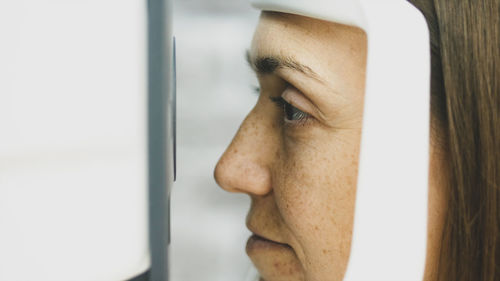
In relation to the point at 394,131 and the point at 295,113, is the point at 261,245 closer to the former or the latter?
the point at 295,113

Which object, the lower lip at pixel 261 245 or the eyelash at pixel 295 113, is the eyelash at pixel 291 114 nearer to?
the eyelash at pixel 295 113

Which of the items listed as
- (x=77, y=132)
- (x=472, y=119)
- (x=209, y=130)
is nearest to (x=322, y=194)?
(x=472, y=119)

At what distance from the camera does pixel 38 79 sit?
0.28 m

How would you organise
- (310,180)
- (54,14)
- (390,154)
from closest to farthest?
1. (54,14)
2. (390,154)
3. (310,180)

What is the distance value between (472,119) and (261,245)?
0.96 ft

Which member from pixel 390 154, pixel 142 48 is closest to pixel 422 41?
pixel 390 154

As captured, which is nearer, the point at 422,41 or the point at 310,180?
the point at 422,41

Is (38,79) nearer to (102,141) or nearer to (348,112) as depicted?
(102,141)

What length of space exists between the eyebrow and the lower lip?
0.65ft

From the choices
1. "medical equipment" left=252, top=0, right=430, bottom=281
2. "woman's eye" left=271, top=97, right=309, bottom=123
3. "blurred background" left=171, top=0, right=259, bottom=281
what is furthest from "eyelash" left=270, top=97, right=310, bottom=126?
"blurred background" left=171, top=0, right=259, bottom=281

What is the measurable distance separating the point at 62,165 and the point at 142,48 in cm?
8

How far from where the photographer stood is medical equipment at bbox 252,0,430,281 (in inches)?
14.7

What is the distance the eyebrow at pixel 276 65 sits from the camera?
0.46 metres

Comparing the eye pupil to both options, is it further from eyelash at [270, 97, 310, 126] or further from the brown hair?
the brown hair
